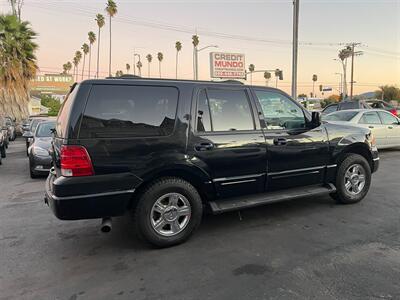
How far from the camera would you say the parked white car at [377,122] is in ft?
34.7

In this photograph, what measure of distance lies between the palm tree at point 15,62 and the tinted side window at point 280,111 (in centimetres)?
2150

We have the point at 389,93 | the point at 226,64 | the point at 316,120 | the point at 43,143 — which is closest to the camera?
the point at 316,120

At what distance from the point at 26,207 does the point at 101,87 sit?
346 cm

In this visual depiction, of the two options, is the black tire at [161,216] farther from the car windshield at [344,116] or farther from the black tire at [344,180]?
the car windshield at [344,116]

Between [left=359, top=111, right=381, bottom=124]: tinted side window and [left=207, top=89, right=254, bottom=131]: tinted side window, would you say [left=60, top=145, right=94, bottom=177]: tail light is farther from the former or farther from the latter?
[left=359, top=111, right=381, bottom=124]: tinted side window

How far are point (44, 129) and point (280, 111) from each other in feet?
25.2

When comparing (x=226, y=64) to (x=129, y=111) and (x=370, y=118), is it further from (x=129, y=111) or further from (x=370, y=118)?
(x=129, y=111)

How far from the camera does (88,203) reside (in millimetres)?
3711

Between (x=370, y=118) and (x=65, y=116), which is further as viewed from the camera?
(x=370, y=118)

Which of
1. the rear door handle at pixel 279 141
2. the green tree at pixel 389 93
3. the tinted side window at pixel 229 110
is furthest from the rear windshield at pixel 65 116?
the green tree at pixel 389 93

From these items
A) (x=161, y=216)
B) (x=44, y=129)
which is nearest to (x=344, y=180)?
(x=161, y=216)

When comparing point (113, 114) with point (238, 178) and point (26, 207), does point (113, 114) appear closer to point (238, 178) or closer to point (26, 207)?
point (238, 178)

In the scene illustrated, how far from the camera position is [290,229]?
4.62 m

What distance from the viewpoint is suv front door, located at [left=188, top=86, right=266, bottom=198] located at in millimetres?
4281
